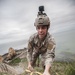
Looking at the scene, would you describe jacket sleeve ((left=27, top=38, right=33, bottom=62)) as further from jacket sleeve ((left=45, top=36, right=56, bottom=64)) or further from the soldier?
jacket sleeve ((left=45, top=36, right=56, bottom=64))

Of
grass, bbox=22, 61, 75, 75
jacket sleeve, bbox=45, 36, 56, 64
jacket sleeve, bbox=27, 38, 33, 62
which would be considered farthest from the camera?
grass, bbox=22, 61, 75, 75

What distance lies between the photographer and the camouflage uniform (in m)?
1.77

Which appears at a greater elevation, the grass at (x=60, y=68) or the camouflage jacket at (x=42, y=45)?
Result: the camouflage jacket at (x=42, y=45)

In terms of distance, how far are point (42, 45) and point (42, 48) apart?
1.1 inches

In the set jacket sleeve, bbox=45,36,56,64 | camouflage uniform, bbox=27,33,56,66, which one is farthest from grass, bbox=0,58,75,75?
jacket sleeve, bbox=45,36,56,64

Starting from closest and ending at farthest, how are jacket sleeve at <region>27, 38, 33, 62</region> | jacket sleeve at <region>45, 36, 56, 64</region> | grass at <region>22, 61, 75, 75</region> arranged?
jacket sleeve at <region>45, 36, 56, 64</region>
jacket sleeve at <region>27, 38, 33, 62</region>
grass at <region>22, 61, 75, 75</region>

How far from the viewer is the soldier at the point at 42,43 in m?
1.77

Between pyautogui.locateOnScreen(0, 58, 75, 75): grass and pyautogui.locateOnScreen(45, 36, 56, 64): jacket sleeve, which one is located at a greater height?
pyautogui.locateOnScreen(45, 36, 56, 64): jacket sleeve

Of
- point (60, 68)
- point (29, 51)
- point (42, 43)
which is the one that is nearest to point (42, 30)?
point (42, 43)

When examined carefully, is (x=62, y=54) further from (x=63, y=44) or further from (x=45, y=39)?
(x=45, y=39)

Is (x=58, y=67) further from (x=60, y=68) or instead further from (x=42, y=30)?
(x=42, y=30)

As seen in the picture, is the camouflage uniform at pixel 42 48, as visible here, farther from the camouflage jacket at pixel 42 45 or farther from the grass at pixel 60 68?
the grass at pixel 60 68

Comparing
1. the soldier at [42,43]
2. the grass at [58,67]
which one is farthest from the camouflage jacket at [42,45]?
the grass at [58,67]

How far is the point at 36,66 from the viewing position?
2182 millimetres
